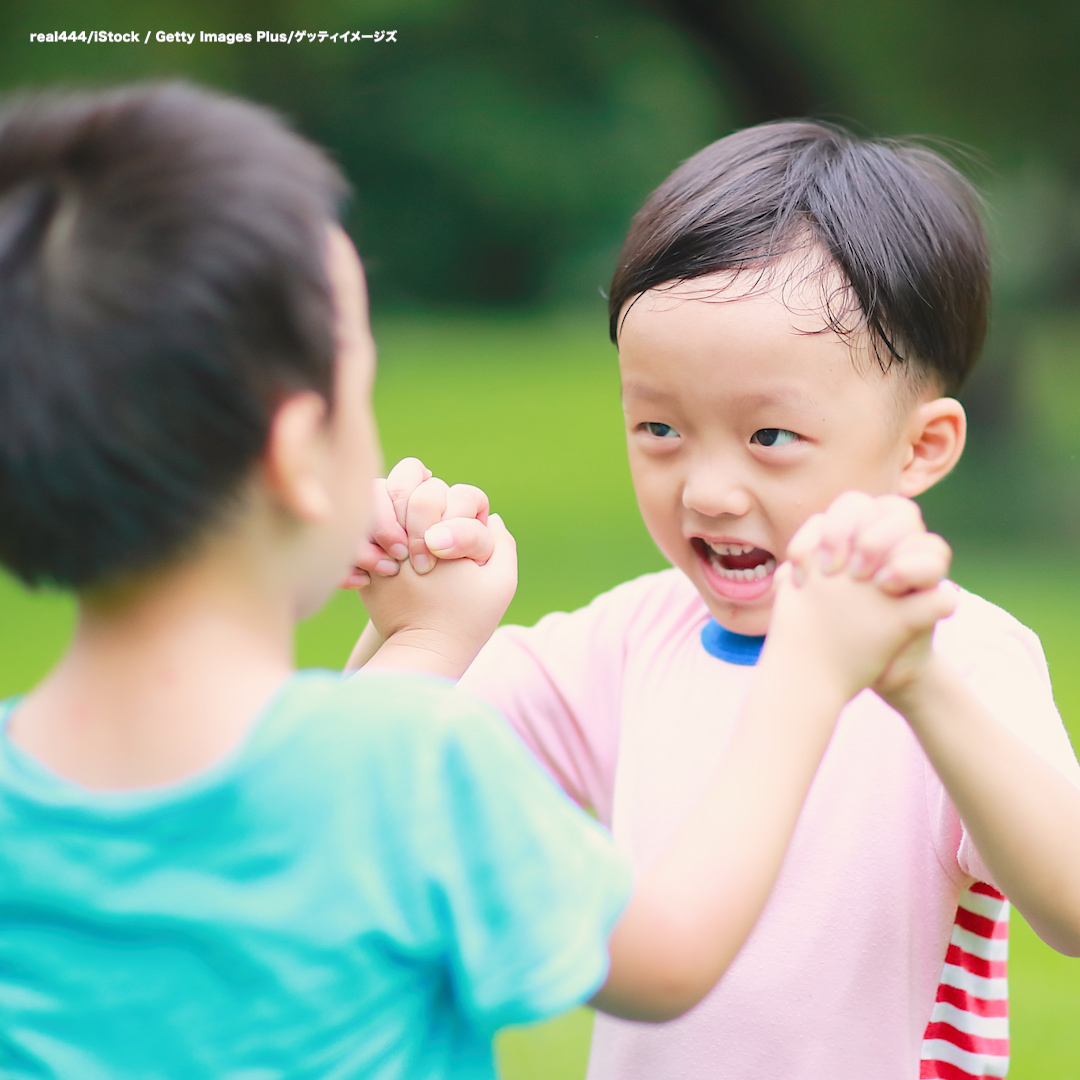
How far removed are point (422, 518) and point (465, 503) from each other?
7 centimetres

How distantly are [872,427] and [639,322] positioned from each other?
34 cm

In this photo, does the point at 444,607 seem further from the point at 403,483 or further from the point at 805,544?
the point at 805,544

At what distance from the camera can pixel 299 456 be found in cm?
120

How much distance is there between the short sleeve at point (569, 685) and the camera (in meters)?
2.06

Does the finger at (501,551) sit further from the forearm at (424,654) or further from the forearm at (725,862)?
the forearm at (725,862)

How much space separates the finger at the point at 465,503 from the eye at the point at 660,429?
25cm

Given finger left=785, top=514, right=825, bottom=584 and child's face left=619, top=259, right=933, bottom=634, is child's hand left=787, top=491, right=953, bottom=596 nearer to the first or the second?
finger left=785, top=514, right=825, bottom=584

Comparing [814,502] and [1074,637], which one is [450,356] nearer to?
[1074,637]

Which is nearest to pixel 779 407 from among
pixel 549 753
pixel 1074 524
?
pixel 549 753

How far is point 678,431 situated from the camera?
6.20 feet

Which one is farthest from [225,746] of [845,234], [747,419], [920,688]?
[845,234]

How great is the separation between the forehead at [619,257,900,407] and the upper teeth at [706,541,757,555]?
0.69 ft

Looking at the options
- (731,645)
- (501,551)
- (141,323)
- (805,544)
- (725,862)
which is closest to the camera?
(141,323)

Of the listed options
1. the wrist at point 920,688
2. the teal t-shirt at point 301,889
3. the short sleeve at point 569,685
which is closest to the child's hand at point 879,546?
the wrist at point 920,688
